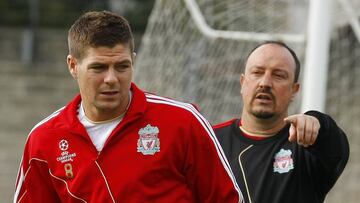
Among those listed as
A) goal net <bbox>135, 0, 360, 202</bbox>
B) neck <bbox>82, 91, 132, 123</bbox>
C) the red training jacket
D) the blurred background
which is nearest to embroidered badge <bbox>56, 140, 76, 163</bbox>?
the red training jacket

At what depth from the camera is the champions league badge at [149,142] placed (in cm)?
338

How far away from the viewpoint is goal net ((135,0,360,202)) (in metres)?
6.76

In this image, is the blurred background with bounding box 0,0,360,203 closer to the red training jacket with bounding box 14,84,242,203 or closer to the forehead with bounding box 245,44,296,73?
the forehead with bounding box 245,44,296,73

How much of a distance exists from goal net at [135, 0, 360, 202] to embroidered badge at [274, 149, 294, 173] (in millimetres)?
2396

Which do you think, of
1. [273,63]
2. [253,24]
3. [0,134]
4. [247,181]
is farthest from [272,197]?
[0,134]

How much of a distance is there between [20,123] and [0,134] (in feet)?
0.98

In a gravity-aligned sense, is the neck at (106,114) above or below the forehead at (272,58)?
below

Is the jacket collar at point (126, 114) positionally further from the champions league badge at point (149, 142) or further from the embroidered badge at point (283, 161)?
the embroidered badge at point (283, 161)

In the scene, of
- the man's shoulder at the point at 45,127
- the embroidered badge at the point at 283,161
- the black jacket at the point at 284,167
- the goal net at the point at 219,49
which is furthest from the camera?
the goal net at the point at 219,49

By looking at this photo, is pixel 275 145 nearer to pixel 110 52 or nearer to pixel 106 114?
pixel 106 114

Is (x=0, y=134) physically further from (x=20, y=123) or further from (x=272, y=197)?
(x=272, y=197)

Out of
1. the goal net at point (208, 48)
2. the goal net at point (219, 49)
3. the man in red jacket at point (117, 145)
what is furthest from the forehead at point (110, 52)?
the goal net at point (208, 48)

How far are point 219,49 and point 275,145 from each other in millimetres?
3364

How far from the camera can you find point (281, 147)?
13.1 ft
